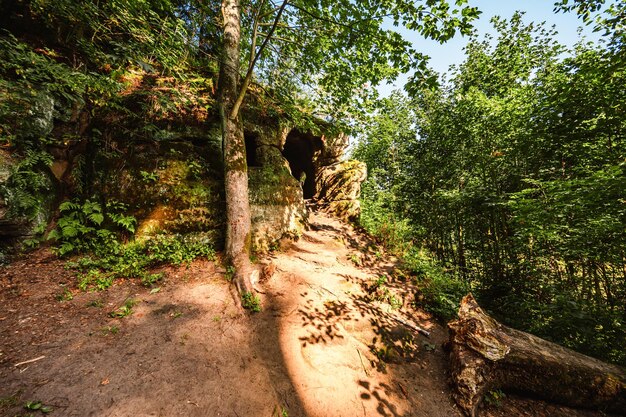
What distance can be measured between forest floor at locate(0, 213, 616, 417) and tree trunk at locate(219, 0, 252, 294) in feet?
2.68

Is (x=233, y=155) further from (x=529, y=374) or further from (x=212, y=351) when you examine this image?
(x=529, y=374)

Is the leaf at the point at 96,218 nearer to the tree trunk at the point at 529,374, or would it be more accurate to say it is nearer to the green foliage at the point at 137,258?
the green foliage at the point at 137,258

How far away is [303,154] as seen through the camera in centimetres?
1356

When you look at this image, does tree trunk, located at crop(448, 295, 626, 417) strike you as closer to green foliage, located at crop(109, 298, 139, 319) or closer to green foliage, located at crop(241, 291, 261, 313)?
green foliage, located at crop(241, 291, 261, 313)

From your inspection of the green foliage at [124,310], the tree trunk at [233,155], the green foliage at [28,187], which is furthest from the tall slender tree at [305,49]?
the green foliage at [28,187]

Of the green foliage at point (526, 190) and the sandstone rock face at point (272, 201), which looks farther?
the sandstone rock face at point (272, 201)

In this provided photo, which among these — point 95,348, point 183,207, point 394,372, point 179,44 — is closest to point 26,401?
point 95,348

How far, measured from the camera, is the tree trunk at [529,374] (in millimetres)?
3859

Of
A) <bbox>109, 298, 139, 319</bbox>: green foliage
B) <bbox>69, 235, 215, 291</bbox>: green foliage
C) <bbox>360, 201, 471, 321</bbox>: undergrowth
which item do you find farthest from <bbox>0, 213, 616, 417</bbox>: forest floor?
<bbox>360, 201, 471, 321</bbox>: undergrowth

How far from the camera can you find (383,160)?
1931 centimetres

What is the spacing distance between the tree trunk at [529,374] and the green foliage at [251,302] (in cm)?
395

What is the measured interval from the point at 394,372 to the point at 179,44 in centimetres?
832

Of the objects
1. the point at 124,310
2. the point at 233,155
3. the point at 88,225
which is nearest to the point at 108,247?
the point at 88,225

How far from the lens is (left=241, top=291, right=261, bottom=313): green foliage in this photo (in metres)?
4.59
